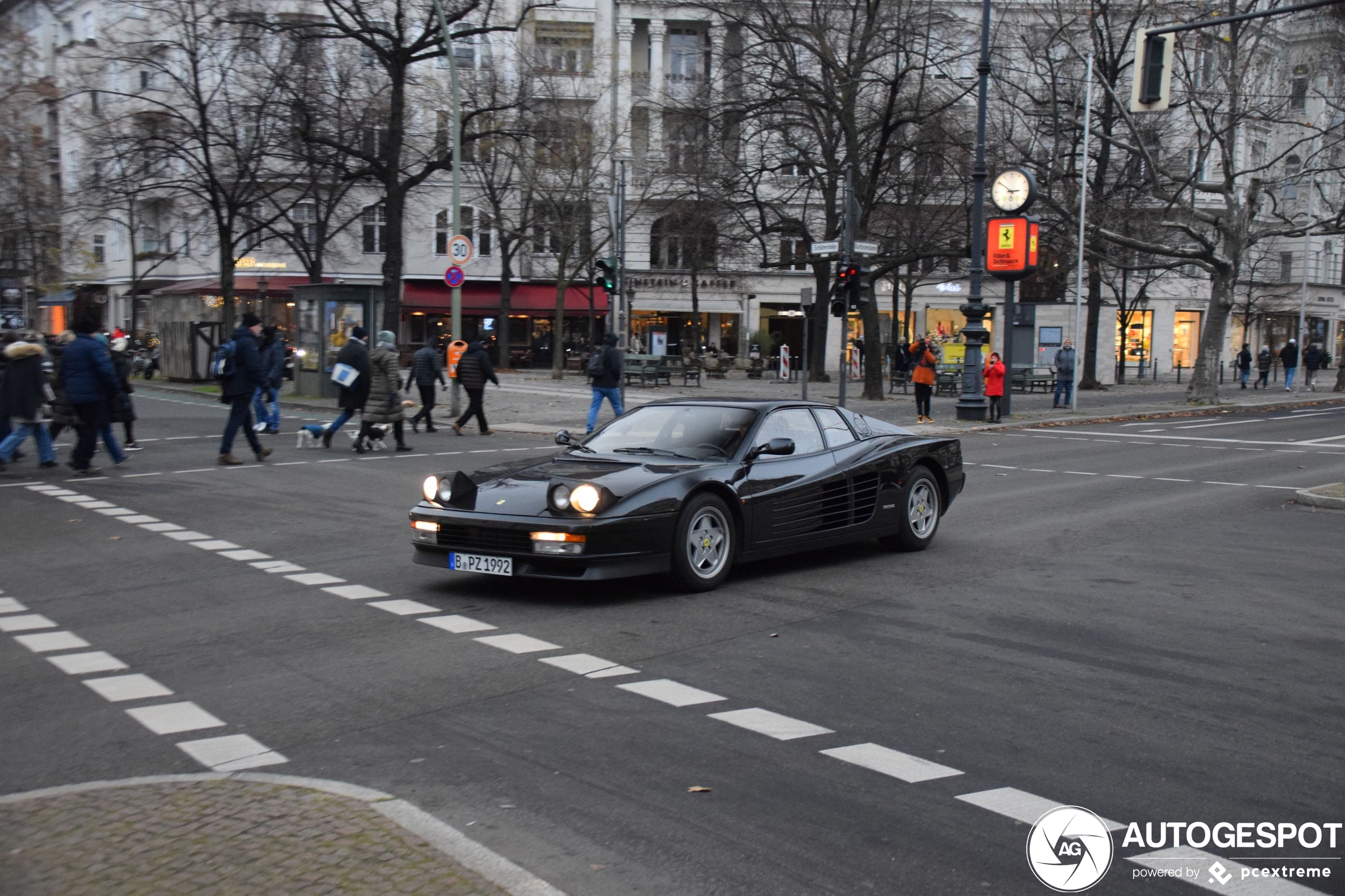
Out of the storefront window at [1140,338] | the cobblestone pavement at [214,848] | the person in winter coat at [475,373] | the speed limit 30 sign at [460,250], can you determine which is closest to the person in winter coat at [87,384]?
the person in winter coat at [475,373]

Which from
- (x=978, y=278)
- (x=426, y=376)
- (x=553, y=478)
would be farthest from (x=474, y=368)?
(x=553, y=478)

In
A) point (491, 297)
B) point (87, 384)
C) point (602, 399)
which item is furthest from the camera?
point (491, 297)

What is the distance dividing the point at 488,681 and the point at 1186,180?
30933mm

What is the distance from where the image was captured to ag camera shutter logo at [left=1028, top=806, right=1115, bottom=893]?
12.9ft

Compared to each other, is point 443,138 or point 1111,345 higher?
point 443,138

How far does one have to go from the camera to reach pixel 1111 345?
61594 mm

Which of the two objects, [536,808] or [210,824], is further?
→ [536,808]

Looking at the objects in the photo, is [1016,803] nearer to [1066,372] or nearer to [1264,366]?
[1066,372]

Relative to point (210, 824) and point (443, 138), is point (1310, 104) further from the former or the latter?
point (210, 824)

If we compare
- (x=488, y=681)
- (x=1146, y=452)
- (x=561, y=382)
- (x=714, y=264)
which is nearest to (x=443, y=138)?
(x=561, y=382)

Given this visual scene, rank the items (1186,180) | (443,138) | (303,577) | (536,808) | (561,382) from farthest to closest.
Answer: (561,382), (443,138), (1186,180), (303,577), (536,808)

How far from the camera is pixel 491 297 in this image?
59.8 meters

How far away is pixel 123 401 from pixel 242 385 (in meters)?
2.51

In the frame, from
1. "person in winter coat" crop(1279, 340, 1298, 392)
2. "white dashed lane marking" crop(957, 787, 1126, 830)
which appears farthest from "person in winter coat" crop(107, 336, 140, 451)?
"person in winter coat" crop(1279, 340, 1298, 392)
